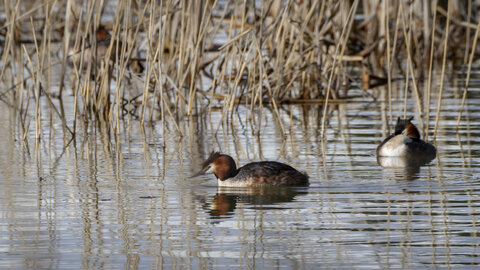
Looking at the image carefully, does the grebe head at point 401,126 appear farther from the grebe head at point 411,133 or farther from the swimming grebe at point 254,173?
the swimming grebe at point 254,173

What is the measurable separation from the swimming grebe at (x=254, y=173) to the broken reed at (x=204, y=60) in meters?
2.37

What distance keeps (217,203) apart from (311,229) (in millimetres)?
1373

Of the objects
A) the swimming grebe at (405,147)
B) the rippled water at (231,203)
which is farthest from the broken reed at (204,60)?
the swimming grebe at (405,147)

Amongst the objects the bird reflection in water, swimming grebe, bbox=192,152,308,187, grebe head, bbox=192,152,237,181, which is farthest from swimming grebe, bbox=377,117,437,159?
grebe head, bbox=192,152,237,181

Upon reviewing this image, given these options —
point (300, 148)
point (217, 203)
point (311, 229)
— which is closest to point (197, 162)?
point (300, 148)

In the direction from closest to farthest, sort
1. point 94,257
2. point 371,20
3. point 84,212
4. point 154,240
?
point 94,257
point 154,240
point 84,212
point 371,20

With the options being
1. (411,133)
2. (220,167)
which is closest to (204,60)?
(411,133)

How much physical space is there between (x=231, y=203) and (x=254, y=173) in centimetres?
71

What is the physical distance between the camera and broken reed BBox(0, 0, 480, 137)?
10.8m

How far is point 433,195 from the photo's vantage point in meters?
7.78

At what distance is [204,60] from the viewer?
589 inches

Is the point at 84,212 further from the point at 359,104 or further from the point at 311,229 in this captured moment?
the point at 359,104

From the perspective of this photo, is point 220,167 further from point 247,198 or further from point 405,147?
point 405,147

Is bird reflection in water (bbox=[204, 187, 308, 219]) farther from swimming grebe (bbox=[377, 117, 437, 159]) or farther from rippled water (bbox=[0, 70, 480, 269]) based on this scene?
swimming grebe (bbox=[377, 117, 437, 159])
